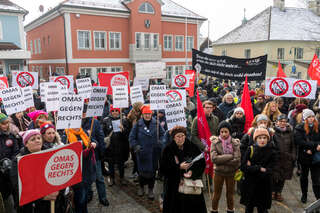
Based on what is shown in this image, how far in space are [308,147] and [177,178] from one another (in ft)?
9.36

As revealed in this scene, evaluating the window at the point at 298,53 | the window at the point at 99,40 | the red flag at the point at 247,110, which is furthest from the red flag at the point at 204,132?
the window at the point at 298,53

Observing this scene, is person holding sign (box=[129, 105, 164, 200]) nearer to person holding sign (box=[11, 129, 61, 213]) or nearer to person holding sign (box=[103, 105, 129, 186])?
person holding sign (box=[103, 105, 129, 186])

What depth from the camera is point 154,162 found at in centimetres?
567

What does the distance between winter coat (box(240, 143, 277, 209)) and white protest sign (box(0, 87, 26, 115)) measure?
523 centimetres

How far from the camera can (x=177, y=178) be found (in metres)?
4.03

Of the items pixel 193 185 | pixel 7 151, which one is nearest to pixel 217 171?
pixel 193 185

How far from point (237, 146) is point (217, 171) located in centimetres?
56

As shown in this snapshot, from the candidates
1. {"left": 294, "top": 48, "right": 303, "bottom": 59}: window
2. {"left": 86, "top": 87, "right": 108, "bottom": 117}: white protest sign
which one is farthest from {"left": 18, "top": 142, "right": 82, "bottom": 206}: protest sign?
{"left": 294, "top": 48, "right": 303, "bottom": 59}: window

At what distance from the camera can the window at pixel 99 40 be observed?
26.8 meters

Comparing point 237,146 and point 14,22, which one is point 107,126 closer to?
point 237,146

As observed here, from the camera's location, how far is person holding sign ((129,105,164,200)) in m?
5.56

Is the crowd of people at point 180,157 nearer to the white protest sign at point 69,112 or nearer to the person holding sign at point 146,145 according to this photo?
the person holding sign at point 146,145

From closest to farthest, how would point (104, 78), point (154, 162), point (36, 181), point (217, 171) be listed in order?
point (36, 181) < point (217, 171) < point (154, 162) < point (104, 78)

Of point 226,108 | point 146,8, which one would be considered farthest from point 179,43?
point 226,108
